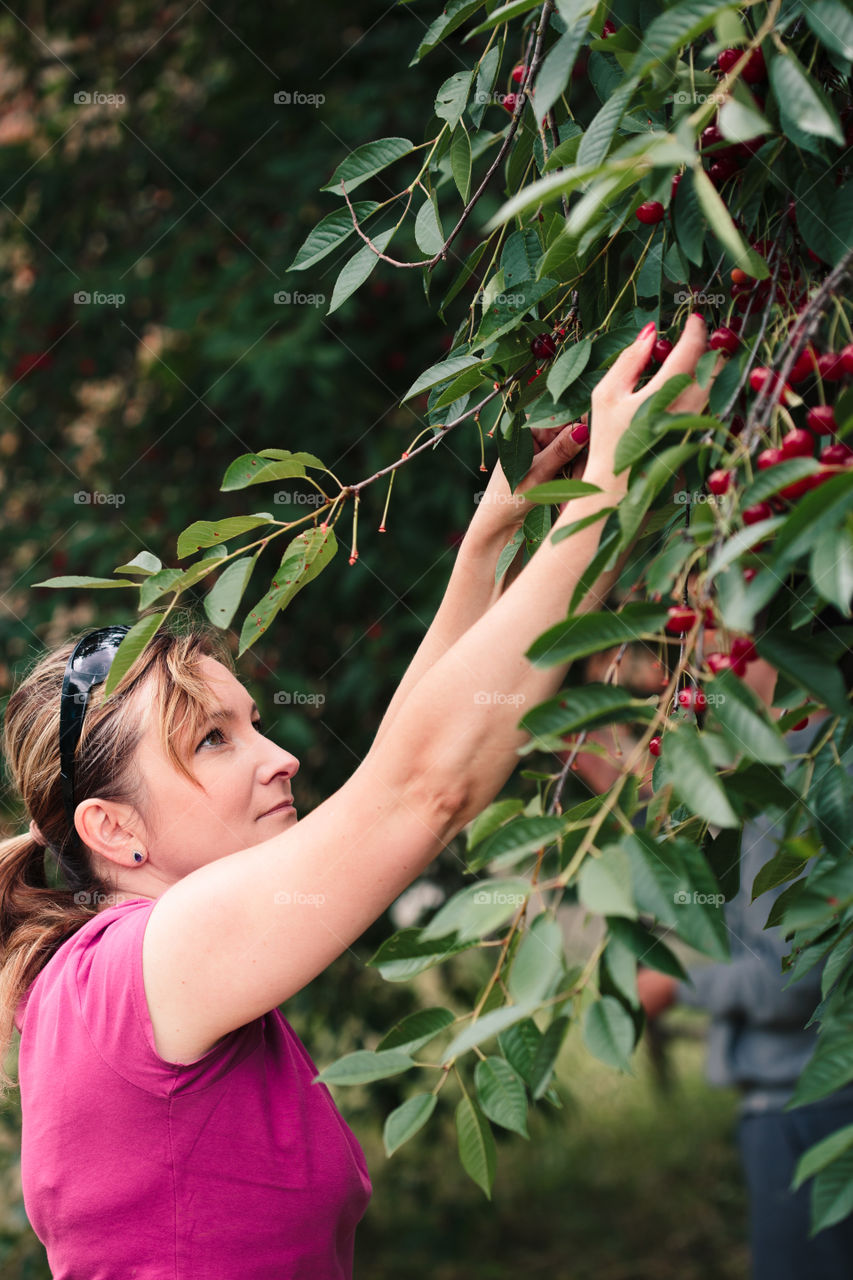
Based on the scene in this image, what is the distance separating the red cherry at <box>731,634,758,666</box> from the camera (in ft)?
2.24

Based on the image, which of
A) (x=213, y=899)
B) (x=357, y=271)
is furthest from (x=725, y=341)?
(x=213, y=899)

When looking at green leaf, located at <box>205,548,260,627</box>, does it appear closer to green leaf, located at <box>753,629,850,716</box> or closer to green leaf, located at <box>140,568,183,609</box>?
green leaf, located at <box>140,568,183,609</box>

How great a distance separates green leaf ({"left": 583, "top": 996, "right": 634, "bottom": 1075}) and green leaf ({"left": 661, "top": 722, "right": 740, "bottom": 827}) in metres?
0.11

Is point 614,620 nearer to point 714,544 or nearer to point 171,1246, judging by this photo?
point 714,544

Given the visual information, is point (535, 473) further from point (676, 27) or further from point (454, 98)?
point (676, 27)

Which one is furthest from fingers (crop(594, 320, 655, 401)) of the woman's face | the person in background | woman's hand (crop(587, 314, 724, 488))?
the person in background

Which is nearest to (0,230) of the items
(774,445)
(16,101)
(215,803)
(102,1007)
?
(16,101)

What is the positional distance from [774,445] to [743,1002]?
190 cm

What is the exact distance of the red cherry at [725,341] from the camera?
0.80m

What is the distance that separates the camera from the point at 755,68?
0.75 metres

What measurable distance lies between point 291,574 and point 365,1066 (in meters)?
0.39

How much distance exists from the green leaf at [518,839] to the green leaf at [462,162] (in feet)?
1.88

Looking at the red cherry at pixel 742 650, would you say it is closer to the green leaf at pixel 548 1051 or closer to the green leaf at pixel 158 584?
the green leaf at pixel 548 1051

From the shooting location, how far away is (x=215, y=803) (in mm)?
1173
